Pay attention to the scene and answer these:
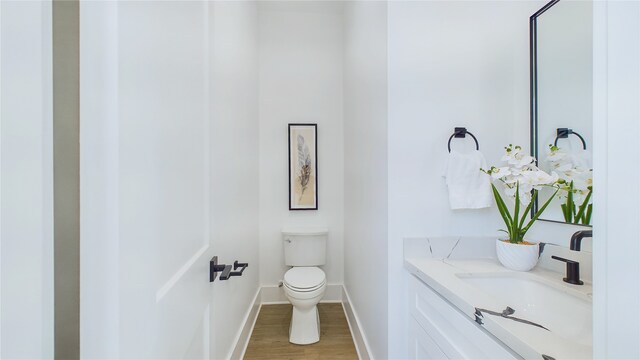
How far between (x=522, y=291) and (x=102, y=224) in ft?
4.68

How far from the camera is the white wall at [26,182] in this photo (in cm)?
31

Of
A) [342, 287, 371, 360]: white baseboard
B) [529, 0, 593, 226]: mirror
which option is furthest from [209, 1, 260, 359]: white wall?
[529, 0, 593, 226]: mirror

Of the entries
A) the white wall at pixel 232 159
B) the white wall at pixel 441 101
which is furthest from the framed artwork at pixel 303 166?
the white wall at pixel 441 101

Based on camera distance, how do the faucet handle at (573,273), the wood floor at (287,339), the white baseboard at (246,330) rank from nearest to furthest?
the faucet handle at (573,273)
the white baseboard at (246,330)
the wood floor at (287,339)

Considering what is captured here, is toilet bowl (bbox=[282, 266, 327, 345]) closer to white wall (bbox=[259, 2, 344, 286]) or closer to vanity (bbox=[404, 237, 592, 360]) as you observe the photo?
white wall (bbox=[259, 2, 344, 286])

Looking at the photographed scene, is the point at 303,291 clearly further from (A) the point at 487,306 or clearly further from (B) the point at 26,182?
(B) the point at 26,182

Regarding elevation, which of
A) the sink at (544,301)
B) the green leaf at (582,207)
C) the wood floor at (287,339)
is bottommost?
the wood floor at (287,339)

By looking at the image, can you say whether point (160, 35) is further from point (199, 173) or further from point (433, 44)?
point (433, 44)

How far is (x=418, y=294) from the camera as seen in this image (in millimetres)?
1205

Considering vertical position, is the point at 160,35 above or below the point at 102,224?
above

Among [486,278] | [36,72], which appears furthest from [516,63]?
[36,72]

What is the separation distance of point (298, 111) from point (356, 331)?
77.7 inches

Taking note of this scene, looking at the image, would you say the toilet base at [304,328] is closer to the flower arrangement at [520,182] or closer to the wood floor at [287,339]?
the wood floor at [287,339]

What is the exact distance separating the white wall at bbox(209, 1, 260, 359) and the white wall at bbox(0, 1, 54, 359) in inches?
28.4
